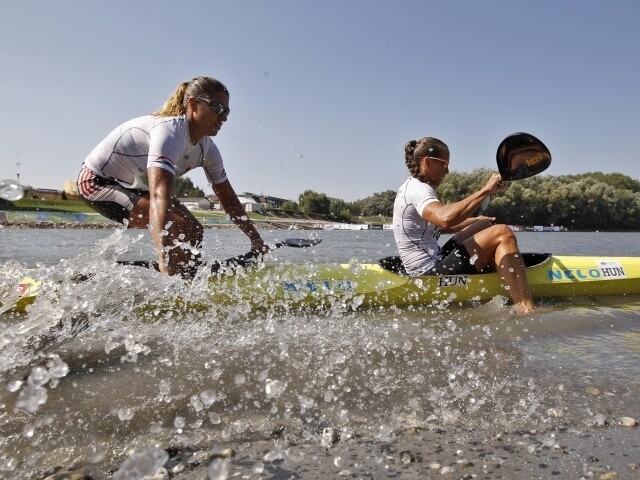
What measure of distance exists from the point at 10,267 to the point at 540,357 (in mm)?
4598

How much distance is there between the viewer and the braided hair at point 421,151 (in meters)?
4.88

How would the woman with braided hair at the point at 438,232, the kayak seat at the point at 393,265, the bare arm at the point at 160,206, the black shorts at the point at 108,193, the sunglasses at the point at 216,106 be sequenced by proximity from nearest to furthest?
the bare arm at the point at 160,206, the sunglasses at the point at 216,106, the black shorts at the point at 108,193, the woman with braided hair at the point at 438,232, the kayak seat at the point at 393,265

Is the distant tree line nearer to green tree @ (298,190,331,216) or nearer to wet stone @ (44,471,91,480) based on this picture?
green tree @ (298,190,331,216)

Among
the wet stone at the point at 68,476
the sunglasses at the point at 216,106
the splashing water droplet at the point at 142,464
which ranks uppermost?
the sunglasses at the point at 216,106

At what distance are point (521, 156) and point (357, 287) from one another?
205cm

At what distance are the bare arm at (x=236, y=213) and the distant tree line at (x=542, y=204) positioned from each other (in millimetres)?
46124

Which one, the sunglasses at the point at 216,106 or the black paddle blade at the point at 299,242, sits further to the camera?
the black paddle blade at the point at 299,242

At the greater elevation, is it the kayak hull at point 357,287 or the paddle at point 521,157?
the paddle at point 521,157

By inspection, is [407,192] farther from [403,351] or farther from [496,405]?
[496,405]

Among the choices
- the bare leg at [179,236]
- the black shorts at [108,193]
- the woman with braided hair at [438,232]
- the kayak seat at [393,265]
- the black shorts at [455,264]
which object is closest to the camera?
the bare leg at [179,236]

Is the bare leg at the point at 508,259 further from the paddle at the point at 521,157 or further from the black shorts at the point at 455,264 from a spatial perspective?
the paddle at the point at 521,157

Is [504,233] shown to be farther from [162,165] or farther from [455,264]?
[162,165]

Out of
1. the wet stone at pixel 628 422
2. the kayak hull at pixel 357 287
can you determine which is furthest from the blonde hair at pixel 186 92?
the wet stone at pixel 628 422

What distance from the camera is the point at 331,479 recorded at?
1.77m
